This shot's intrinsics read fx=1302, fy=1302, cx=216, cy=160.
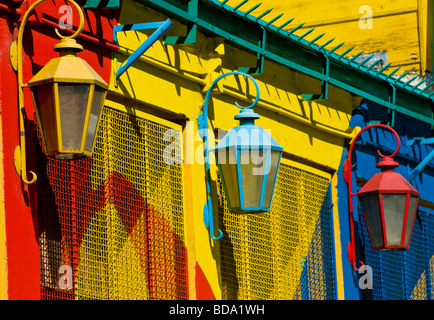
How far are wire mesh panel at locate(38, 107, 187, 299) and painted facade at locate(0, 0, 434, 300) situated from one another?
0.01m

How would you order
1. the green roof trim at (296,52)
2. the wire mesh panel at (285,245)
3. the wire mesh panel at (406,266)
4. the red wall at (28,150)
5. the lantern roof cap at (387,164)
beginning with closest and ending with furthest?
the red wall at (28,150) < the green roof trim at (296,52) < the wire mesh panel at (285,245) < the lantern roof cap at (387,164) < the wire mesh panel at (406,266)

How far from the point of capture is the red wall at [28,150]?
27.4 feet

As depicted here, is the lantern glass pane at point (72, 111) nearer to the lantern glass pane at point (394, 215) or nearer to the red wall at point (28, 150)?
the red wall at point (28, 150)

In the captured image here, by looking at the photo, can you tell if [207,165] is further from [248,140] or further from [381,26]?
[381,26]

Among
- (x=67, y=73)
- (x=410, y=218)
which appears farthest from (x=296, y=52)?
(x=67, y=73)

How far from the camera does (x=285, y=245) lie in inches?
464

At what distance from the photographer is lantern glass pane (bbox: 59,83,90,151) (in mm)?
7816

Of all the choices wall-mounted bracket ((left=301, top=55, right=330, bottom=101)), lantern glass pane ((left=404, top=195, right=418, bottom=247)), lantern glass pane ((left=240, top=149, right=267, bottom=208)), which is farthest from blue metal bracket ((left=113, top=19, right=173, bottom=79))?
lantern glass pane ((left=404, top=195, right=418, bottom=247))

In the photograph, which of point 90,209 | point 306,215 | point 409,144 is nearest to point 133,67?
point 90,209

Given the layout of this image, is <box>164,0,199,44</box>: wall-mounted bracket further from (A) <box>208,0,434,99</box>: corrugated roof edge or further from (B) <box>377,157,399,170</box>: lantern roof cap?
(B) <box>377,157,399,170</box>: lantern roof cap

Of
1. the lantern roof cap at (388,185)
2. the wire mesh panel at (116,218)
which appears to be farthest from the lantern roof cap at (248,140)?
the lantern roof cap at (388,185)

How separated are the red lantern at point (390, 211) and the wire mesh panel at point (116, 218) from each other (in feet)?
6.46

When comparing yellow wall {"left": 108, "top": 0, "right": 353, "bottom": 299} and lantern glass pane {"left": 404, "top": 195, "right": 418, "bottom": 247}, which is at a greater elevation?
yellow wall {"left": 108, "top": 0, "right": 353, "bottom": 299}

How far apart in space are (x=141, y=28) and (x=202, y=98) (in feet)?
4.25
